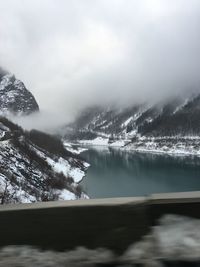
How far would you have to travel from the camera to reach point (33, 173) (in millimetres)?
117938

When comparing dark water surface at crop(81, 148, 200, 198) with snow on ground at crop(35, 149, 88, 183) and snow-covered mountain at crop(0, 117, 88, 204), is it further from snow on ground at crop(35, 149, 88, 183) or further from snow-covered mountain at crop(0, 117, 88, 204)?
snow-covered mountain at crop(0, 117, 88, 204)

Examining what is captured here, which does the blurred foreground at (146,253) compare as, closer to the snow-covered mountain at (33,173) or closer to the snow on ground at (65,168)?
the snow-covered mountain at (33,173)

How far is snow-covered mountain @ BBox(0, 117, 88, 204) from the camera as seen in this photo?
3634 inches

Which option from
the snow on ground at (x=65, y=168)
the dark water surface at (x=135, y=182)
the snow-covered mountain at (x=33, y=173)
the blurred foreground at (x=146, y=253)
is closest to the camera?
the blurred foreground at (x=146, y=253)

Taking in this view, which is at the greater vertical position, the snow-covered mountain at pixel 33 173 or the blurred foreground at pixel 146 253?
the snow-covered mountain at pixel 33 173

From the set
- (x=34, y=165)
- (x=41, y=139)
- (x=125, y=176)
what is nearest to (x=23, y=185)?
(x=34, y=165)

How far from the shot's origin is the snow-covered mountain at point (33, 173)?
3634 inches

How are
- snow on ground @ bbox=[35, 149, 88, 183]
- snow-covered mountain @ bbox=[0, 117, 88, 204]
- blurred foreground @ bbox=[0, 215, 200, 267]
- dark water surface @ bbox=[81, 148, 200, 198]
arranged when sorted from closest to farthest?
blurred foreground @ bbox=[0, 215, 200, 267], snow-covered mountain @ bbox=[0, 117, 88, 204], dark water surface @ bbox=[81, 148, 200, 198], snow on ground @ bbox=[35, 149, 88, 183]

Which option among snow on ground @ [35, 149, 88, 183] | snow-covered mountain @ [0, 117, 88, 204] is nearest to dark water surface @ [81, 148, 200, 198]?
snow on ground @ [35, 149, 88, 183]

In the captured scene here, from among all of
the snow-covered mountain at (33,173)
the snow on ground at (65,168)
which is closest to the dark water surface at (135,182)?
the snow on ground at (65,168)

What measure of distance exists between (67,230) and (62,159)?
533 ft

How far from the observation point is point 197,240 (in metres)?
4.81

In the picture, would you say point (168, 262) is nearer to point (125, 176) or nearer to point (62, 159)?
point (125, 176)

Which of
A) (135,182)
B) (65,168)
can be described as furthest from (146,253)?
(65,168)
